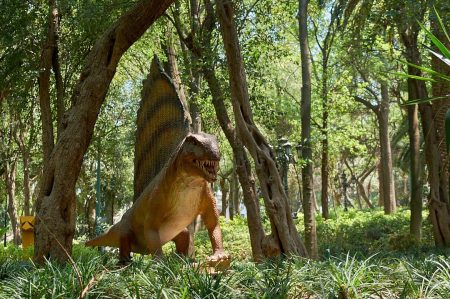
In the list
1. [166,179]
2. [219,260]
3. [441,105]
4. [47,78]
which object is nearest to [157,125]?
[166,179]

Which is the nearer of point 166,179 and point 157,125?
point 166,179

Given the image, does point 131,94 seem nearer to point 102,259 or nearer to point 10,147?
point 10,147

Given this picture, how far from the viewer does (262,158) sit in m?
6.80

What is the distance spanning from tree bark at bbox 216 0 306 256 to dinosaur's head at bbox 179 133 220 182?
1701 millimetres

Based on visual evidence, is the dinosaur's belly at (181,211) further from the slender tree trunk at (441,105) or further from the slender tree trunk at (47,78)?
the slender tree trunk at (441,105)

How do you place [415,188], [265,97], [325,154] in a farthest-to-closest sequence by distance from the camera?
[325,154], [415,188], [265,97]

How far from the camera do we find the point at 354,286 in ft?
12.5

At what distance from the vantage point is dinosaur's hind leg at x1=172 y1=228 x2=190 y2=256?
618 cm

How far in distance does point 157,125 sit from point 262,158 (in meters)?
1.31

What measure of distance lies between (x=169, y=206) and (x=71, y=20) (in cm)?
736

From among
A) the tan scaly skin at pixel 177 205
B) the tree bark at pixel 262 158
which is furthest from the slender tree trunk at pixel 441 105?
the tan scaly skin at pixel 177 205

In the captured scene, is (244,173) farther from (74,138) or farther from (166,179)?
(166,179)

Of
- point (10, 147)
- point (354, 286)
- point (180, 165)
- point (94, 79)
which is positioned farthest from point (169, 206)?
point (10, 147)

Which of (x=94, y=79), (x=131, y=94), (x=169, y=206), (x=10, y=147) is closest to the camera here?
(x=169, y=206)
